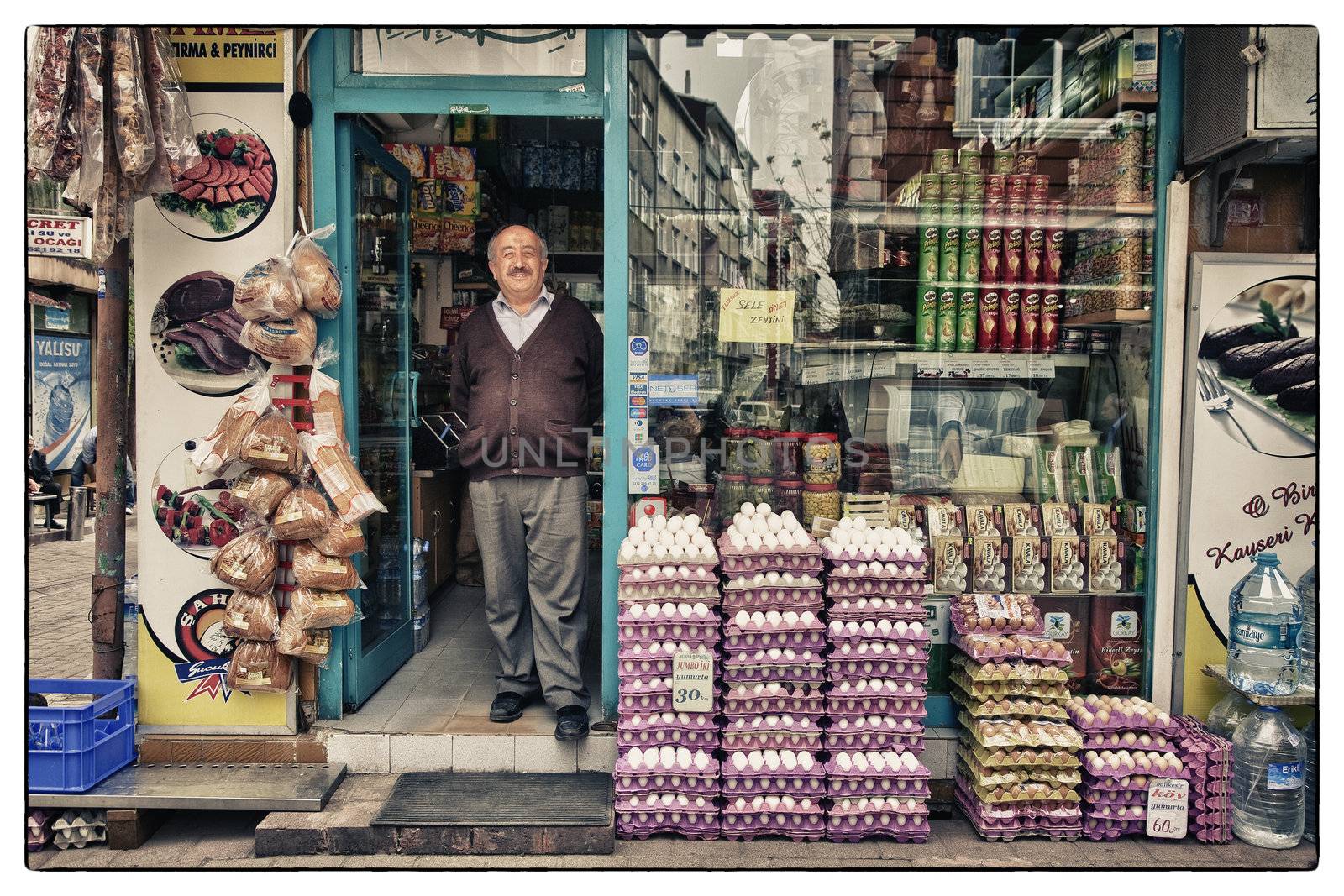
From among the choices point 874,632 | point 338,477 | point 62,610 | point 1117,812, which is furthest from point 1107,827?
point 62,610

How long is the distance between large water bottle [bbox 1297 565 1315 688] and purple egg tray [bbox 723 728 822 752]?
82.3 inches

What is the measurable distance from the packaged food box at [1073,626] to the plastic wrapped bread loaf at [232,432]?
352 centimetres

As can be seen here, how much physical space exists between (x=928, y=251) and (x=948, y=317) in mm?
332

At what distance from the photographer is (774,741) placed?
11.2 ft

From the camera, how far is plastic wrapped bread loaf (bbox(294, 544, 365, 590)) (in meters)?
3.56

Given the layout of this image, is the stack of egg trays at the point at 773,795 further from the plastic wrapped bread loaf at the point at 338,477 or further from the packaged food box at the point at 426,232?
the packaged food box at the point at 426,232

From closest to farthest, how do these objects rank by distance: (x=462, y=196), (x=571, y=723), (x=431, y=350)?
(x=571, y=723), (x=462, y=196), (x=431, y=350)

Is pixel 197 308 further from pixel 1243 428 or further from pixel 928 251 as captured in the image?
pixel 1243 428

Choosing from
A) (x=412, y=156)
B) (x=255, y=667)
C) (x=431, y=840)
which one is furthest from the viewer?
(x=412, y=156)

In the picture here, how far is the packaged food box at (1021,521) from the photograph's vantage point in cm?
401

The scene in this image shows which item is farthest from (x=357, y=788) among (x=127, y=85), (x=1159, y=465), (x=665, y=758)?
(x=1159, y=465)

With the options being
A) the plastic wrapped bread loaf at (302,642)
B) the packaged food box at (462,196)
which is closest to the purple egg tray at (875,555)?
the plastic wrapped bread loaf at (302,642)

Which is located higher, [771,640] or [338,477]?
[338,477]

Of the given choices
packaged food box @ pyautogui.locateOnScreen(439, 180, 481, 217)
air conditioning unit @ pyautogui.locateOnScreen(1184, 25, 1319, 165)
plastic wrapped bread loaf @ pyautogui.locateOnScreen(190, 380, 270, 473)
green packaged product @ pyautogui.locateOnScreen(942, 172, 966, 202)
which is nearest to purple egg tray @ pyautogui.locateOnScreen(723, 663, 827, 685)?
plastic wrapped bread loaf @ pyautogui.locateOnScreen(190, 380, 270, 473)
